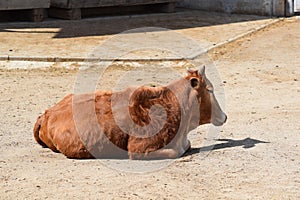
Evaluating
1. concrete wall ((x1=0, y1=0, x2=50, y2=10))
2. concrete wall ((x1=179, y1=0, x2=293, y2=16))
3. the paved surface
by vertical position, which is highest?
concrete wall ((x1=0, y1=0, x2=50, y2=10))

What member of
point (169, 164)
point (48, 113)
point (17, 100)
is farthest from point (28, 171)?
point (17, 100)

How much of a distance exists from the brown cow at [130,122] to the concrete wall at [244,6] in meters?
8.14

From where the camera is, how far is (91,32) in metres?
12.5

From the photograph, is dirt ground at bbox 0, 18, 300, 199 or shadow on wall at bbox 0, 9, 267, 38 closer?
dirt ground at bbox 0, 18, 300, 199

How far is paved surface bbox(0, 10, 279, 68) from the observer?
10727 millimetres

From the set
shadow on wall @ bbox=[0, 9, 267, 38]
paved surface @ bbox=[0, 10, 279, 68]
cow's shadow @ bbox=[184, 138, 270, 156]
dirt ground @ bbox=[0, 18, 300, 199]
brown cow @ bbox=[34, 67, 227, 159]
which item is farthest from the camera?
shadow on wall @ bbox=[0, 9, 267, 38]

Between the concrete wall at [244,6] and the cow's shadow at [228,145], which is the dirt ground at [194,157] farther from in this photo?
the concrete wall at [244,6]

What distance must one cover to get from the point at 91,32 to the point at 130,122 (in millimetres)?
6576

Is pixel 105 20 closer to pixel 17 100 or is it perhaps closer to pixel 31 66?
pixel 31 66

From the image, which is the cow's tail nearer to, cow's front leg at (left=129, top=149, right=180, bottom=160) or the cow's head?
cow's front leg at (left=129, top=149, right=180, bottom=160)

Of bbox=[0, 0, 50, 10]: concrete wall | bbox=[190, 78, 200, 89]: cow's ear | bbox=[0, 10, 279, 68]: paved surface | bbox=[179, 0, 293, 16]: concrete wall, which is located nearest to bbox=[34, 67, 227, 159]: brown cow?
bbox=[190, 78, 200, 89]: cow's ear

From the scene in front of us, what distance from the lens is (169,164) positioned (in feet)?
20.0

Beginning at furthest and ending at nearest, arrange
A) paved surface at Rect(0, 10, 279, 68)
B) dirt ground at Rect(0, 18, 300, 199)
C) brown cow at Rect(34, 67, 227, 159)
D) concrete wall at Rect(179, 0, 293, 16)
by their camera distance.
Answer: concrete wall at Rect(179, 0, 293, 16) → paved surface at Rect(0, 10, 279, 68) → brown cow at Rect(34, 67, 227, 159) → dirt ground at Rect(0, 18, 300, 199)

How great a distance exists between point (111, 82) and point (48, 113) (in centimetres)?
303
